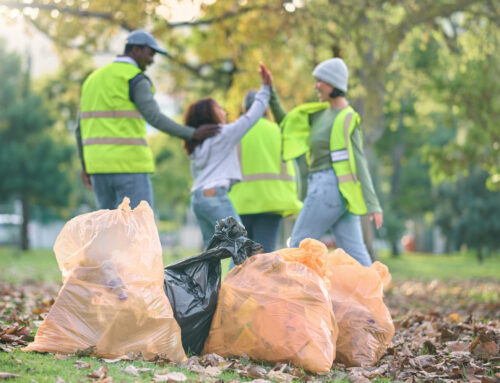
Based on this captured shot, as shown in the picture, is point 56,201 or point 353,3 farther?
point 56,201

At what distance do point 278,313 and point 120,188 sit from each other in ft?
5.80

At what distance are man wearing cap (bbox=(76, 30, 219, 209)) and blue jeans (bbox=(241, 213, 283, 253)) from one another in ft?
3.29

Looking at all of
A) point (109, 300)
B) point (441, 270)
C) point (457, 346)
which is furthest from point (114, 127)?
point (441, 270)

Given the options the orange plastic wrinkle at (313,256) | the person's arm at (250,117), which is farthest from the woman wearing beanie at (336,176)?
the orange plastic wrinkle at (313,256)

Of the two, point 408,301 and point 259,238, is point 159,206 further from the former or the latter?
point 259,238

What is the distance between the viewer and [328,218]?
4.82 metres

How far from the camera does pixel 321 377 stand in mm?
3436

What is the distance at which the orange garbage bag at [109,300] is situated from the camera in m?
3.27

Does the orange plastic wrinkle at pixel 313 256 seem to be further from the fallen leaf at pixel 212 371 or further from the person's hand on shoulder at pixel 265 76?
the person's hand on shoulder at pixel 265 76

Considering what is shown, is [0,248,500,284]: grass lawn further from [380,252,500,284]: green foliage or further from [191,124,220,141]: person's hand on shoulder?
[191,124,220,141]: person's hand on shoulder

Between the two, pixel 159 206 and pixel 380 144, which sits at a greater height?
pixel 380 144

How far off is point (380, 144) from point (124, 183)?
34.5 m

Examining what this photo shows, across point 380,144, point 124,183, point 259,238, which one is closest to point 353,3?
Result: point 259,238

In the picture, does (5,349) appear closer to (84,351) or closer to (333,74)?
(84,351)
